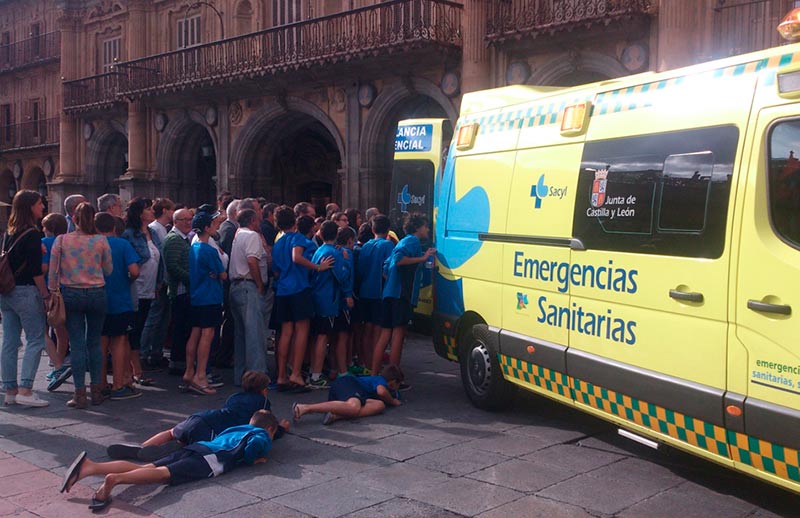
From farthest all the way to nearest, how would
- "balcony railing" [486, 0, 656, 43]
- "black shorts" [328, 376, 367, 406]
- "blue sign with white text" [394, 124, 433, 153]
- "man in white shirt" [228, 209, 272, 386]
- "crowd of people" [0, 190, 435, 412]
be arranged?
1. "balcony railing" [486, 0, 656, 43]
2. "blue sign with white text" [394, 124, 433, 153]
3. "man in white shirt" [228, 209, 272, 386]
4. "crowd of people" [0, 190, 435, 412]
5. "black shorts" [328, 376, 367, 406]

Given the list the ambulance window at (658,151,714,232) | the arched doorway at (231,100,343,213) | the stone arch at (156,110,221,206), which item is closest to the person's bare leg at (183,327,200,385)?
the ambulance window at (658,151,714,232)

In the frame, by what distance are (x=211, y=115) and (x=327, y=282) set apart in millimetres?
16438

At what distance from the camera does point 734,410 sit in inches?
179

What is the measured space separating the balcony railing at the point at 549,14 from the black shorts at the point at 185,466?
35.5 feet

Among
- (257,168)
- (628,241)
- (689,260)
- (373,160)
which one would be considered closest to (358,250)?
(628,241)

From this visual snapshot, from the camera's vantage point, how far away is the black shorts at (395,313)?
8.25 meters

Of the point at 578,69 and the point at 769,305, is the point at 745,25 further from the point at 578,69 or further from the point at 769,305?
the point at 769,305

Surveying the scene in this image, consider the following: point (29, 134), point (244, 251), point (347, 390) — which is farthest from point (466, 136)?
point (29, 134)

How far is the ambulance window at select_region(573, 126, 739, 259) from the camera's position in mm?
4762

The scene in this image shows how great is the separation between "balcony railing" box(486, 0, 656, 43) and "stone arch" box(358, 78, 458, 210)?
2977 millimetres

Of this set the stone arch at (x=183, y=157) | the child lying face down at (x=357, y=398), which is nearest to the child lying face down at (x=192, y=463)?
the child lying face down at (x=357, y=398)

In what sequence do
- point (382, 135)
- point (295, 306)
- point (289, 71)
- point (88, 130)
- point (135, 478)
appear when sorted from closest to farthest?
1. point (135, 478)
2. point (295, 306)
3. point (382, 135)
4. point (289, 71)
5. point (88, 130)

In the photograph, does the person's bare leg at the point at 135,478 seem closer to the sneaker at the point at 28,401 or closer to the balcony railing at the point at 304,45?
the sneaker at the point at 28,401

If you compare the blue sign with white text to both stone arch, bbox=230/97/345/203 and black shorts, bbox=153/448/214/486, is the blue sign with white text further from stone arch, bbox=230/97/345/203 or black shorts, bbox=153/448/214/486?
stone arch, bbox=230/97/345/203
